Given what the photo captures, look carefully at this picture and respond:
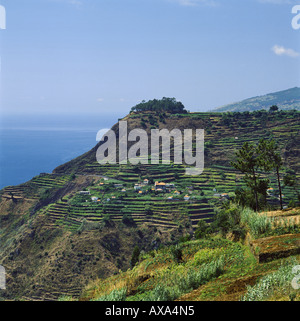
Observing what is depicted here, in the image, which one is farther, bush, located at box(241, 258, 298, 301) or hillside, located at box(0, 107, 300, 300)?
hillside, located at box(0, 107, 300, 300)

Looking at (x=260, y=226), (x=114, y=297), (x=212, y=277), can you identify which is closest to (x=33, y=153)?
(x=260, y=226)

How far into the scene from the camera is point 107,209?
4988 centimetres

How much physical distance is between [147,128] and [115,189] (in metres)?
21.6

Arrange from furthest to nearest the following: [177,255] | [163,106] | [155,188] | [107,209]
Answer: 1. [163,106]
2. [155,188]
3. [107,209]
4. [177,255]

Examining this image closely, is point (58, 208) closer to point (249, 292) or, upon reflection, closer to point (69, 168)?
point (69, 168)

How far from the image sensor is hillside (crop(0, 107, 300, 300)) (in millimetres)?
40438

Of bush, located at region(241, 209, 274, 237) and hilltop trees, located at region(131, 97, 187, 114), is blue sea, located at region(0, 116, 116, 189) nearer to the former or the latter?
hilltop trees, located at region(131, 97, 187, 114)

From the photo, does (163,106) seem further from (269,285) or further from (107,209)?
(269,285)

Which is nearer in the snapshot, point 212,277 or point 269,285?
point 269,285

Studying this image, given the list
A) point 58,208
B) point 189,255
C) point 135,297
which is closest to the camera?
point 135,297

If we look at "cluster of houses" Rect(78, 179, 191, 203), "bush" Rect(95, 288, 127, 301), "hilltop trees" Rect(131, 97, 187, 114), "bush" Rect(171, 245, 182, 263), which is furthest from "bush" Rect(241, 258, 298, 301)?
"hilltop trees" Rect(131, 97, 187, 114)

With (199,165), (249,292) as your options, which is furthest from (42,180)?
(249,292)

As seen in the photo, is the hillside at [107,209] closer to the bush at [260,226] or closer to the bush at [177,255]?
the bush at [260,226]
